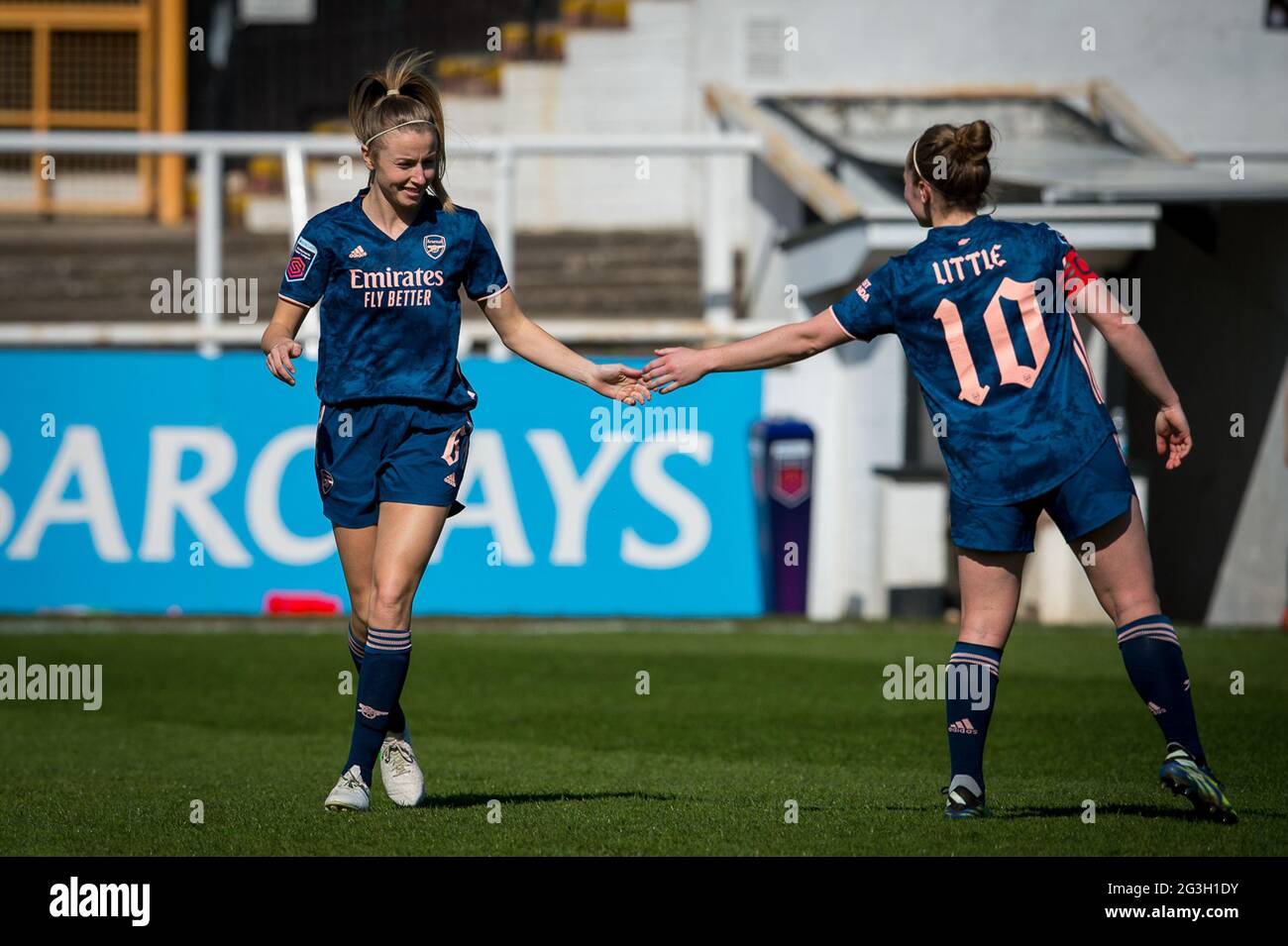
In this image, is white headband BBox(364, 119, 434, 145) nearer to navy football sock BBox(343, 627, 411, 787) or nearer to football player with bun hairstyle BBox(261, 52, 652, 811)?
football player with bun hairstyle BBox(261, 52, 652, 811)

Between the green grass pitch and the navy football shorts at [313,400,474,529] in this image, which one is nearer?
the green grass pitch

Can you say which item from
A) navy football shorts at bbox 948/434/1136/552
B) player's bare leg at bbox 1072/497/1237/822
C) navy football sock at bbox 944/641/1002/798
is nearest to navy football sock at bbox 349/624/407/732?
navy football sock at bbox 944/641/1002/798

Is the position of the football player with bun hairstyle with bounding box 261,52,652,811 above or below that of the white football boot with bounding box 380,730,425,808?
above

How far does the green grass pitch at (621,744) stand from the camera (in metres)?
5.41

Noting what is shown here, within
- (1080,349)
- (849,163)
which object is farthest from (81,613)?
(1080,349)

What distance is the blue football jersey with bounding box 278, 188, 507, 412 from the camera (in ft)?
19.4

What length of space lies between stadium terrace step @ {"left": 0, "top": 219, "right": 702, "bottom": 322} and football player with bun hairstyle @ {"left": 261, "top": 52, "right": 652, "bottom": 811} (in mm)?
11344

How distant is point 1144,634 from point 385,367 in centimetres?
245

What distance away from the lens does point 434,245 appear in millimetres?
5977

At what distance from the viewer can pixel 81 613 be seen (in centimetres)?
1341

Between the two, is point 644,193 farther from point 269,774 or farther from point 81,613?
point 269,774

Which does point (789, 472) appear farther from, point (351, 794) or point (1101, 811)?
point (351, 794)

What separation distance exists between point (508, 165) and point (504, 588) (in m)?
3.30

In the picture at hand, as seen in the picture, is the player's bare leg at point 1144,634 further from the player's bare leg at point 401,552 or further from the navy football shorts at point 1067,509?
the player's bare leg at point 401,552
